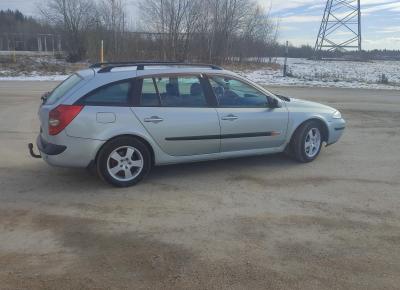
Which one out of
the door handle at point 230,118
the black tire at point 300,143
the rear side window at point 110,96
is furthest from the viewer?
the black tire at point 300,143

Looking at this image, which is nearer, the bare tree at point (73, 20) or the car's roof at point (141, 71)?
the car's roof at point (141, 71)

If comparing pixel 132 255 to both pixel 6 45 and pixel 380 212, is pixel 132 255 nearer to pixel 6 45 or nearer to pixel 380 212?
pixel 380 212

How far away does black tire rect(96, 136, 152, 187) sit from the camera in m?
5.43

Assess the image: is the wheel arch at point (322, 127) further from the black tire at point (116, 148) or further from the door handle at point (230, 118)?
the black tire at point (116, 148)

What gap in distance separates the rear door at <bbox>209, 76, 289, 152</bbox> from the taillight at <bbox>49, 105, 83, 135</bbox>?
1.90m

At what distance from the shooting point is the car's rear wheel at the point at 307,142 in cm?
674

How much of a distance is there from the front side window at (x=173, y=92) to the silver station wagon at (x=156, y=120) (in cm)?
1

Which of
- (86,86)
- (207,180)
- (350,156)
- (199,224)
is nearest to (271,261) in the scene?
(199,224)

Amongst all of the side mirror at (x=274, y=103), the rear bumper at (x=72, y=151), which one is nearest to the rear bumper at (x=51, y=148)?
the rear bumper at (x=72, y=151)

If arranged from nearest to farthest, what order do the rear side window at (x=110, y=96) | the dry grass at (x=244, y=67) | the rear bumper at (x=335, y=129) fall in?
the rear side window at (x=110, y=96)
the rear bumper at (x=335, y=129)
the dry grass at (x=244, y=67)

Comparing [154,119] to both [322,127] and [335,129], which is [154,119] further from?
[335,129]

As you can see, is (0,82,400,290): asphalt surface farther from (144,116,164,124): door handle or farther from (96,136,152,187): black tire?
(144,116,164,124): door handle

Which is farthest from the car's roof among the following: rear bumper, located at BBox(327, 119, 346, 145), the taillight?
rear bumper, located at BBox(327, 119, 346, 145)

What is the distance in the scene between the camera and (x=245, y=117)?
6.22 m
